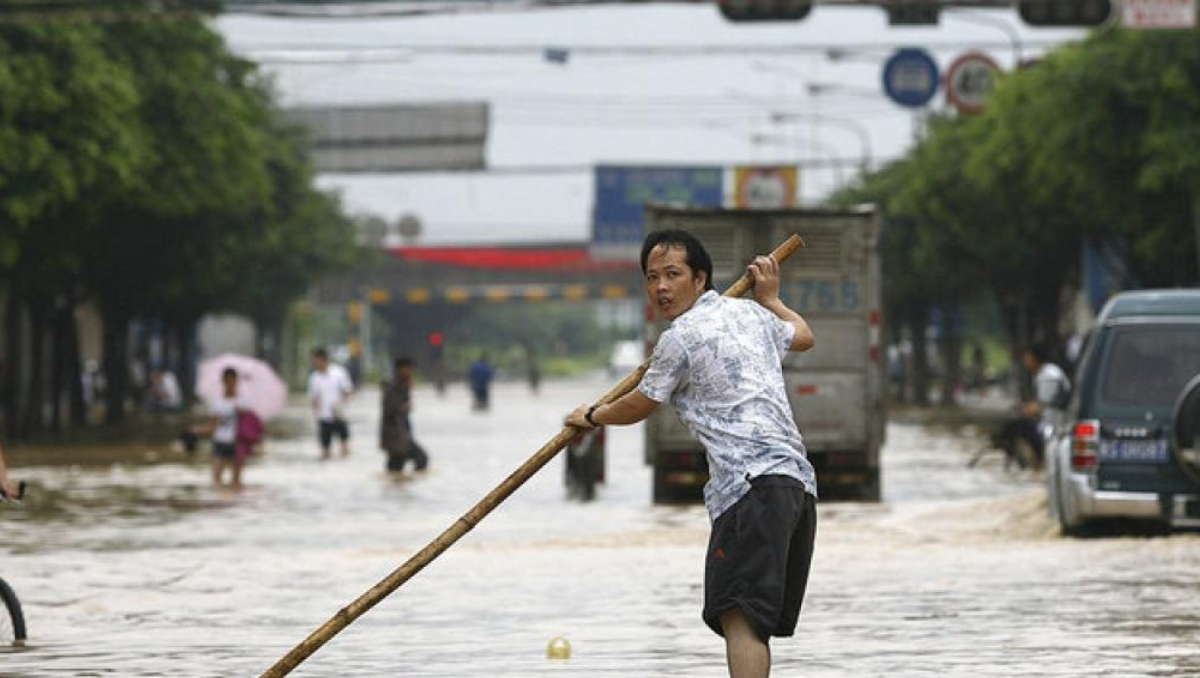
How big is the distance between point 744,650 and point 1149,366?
1231 cm

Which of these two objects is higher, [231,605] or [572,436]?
[572,436]

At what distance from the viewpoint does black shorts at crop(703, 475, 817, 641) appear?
360 inches

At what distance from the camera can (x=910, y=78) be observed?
166 ft

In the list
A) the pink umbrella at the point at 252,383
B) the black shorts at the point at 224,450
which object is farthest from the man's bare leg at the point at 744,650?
the pink umbrella at the point at 252,383

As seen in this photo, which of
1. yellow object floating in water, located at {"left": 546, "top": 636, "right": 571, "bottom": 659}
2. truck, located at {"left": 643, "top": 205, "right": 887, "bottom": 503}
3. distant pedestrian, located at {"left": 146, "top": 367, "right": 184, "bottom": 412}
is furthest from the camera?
distant pedestrian, located at {"left": 146, "top": 367, "right": 184, "bottom": 412}

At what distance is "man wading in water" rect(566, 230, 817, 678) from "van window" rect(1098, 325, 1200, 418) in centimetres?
1153

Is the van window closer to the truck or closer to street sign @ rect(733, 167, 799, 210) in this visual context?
the truck

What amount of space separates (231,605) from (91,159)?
25894 millimetres

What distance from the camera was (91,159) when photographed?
137 feet

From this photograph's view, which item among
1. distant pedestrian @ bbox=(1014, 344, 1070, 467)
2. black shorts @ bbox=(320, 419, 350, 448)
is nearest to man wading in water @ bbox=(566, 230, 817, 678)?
distant pedestrian @ bbox=(1014, 344, 1070, 467)

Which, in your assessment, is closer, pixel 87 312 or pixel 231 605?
pixel 231 605

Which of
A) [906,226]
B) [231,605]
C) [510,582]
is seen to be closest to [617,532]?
[510,582]

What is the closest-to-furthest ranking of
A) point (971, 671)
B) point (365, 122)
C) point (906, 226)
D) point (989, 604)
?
point (971, 671), point (989, 604), point (365, 122), point (906, 226)

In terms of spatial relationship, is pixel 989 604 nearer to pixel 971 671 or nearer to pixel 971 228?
pixel 971 671
